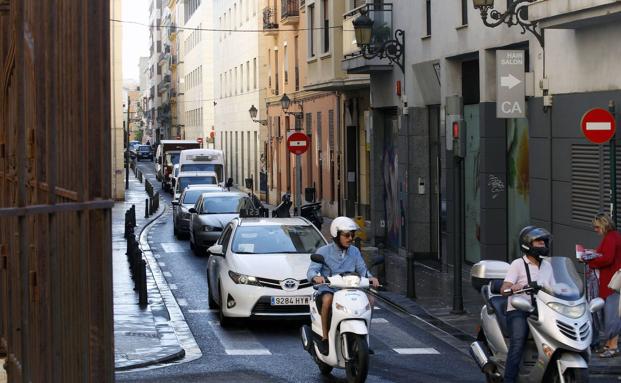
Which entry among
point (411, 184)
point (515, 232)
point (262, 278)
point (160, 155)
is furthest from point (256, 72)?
point (262, 278)

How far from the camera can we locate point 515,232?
71.4 ft

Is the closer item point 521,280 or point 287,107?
point 521,280

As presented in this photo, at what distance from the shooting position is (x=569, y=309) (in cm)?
994

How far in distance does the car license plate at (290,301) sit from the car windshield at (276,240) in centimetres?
137

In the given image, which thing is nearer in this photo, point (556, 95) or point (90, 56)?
point (90, 56)

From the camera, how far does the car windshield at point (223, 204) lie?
1205 inches

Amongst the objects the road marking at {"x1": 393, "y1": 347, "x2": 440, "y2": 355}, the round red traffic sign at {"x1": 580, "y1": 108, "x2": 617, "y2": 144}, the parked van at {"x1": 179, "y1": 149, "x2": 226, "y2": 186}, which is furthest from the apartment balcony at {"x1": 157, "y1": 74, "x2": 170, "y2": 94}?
the road marking at {"x1": 393, "y1": 347, "x2": 440, "y2": 355}

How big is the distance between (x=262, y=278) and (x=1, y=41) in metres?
6.83

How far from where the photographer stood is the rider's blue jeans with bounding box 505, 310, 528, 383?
407 inches

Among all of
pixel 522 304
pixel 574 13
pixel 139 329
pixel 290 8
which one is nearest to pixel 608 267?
pixel 574 13

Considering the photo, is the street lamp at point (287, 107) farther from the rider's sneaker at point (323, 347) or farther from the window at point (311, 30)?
the rider's sneaker at point (323, 347)

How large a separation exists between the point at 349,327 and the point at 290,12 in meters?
36.0

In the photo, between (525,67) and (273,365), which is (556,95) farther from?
(273,365)

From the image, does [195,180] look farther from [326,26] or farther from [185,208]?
[185,208]
